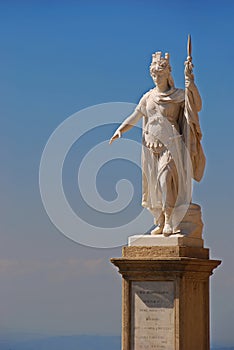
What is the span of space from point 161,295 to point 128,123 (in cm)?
346

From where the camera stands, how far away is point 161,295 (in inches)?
673

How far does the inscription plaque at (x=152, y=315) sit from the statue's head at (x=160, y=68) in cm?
386

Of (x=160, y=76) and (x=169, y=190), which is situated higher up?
(x=160, y=76)

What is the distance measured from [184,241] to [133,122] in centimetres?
263

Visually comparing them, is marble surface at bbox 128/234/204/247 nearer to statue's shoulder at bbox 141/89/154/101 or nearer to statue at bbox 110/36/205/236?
statue at bbox 110/36/205/236

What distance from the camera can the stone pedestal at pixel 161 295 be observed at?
16.9 meters

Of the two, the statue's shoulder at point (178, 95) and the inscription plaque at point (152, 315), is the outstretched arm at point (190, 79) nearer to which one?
the statue's shoulder at point (178, 95)

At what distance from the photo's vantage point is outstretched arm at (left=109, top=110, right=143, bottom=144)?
59.8 ft

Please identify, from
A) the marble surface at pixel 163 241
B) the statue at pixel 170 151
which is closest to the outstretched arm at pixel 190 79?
the statue at pixel 170 151

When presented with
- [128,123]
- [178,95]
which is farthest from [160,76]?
[128,123]

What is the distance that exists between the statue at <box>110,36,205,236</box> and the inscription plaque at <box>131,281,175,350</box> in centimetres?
105

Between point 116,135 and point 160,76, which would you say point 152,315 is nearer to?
point 116,135

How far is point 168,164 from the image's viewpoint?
17531mm

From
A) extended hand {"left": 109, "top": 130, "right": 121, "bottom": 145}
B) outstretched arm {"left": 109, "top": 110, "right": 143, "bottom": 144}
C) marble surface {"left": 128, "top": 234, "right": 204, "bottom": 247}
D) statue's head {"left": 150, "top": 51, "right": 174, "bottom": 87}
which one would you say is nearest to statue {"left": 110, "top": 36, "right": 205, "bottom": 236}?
statue's head {"left": 150, "top": 51, "right": 174, "bottom": 87}
